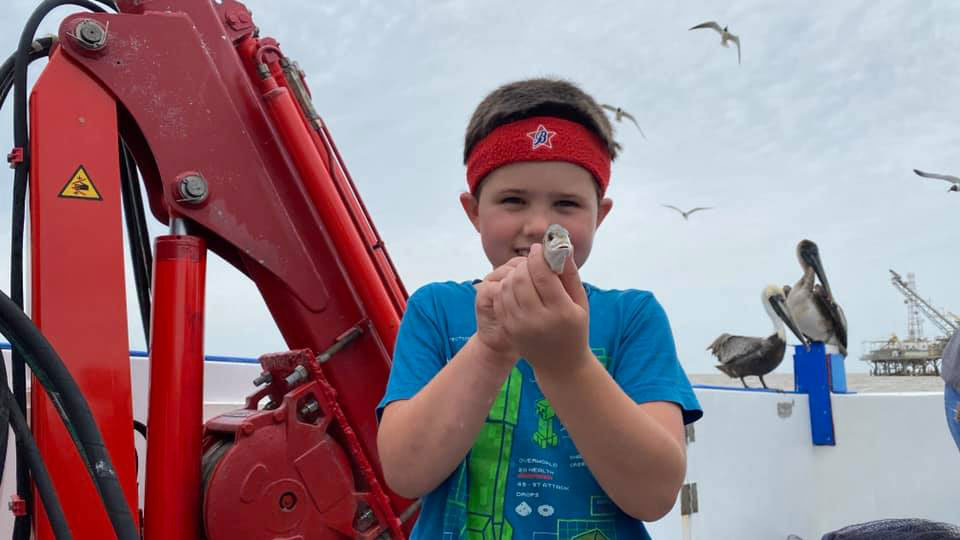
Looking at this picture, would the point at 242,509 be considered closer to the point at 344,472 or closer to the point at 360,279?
the point at 344,472

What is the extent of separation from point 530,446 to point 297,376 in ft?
3.68

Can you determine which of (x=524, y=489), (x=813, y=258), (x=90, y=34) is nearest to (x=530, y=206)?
(x=524, y=489)

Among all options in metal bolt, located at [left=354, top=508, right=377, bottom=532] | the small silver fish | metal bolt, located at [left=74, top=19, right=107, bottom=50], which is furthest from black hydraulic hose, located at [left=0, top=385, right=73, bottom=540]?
the small silver fish

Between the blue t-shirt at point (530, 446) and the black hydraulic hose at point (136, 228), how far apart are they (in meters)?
1.29

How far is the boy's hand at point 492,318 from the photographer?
838mm

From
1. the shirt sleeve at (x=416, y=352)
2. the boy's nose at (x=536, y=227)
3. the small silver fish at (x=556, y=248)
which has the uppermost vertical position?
the boy's nose at (x=536, y=227)

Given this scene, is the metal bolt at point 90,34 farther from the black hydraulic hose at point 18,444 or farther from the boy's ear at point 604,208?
the boy's ear at point 604,208

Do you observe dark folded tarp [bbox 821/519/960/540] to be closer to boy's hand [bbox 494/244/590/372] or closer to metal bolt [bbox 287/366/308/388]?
metal bolt [bbox 287/366/308/388]

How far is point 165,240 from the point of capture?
75.2 inches

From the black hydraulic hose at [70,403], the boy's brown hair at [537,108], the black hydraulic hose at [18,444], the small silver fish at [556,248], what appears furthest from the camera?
the black hydraulic hose at [18,444]

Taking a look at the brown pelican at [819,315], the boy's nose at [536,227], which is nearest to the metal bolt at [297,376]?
the boy's nose at [536,227]

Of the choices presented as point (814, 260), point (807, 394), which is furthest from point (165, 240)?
point (814, 260)

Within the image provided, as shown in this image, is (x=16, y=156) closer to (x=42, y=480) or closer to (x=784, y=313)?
(x=42, y=480)

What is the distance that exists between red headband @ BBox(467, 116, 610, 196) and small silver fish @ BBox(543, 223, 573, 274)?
367 millimetres
